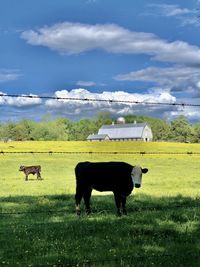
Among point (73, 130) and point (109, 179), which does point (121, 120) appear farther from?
point (109, 179)

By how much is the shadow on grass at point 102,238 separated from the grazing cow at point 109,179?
26.6 inches

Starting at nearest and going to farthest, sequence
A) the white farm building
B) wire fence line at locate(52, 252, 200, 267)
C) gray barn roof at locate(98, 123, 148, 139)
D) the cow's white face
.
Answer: wire fence line at locate(52, 252, 200, 267) → the cow's white face → the white farm building → gray barn roof at locate(98, 123, 148, 139)

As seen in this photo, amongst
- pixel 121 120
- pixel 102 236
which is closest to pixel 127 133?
pixel 121 120

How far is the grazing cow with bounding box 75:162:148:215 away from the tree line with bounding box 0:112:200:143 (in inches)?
2367

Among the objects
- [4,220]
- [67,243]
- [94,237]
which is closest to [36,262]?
[67,243]

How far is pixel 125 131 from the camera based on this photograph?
397 feet

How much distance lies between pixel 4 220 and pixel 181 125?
354 ft

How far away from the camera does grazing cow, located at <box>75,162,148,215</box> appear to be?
45.5ft

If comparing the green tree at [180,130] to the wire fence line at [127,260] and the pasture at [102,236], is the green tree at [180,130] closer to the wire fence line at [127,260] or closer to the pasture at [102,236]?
the pasture at [102,236]

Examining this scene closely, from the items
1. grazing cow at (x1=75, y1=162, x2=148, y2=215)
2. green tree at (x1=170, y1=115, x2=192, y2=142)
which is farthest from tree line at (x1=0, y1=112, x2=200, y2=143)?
grazing cow at (x1=75, y1=162, x2=148, y2=215)

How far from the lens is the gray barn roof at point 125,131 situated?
11962 centimetres

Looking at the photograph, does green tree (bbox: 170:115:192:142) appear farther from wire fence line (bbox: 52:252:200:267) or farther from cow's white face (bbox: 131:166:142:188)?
wire fence line (bbox: 52:252:200:267)

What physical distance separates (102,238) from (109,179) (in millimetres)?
4055

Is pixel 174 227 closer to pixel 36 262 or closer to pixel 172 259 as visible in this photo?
pixel 172 259
